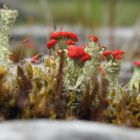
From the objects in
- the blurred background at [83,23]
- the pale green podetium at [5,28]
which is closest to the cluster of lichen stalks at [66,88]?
the pale green podetium at [5,28]

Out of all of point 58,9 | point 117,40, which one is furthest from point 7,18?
point 58,9

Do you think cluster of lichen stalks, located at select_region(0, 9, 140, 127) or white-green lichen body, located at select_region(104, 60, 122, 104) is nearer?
cluster of lichen stalks, located at select_region(0, 9, 140, 127)

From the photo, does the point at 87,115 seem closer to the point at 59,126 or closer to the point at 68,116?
the point at 68,116

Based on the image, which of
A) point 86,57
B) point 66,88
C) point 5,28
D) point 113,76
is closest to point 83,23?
point 5,28

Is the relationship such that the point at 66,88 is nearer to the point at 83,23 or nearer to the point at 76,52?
the point at 76,52

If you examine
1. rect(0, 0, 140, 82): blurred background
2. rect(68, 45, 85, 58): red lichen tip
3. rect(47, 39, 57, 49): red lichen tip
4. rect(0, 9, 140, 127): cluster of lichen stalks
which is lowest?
rect(0, 9, 140, 127): cluster of lichen stalks

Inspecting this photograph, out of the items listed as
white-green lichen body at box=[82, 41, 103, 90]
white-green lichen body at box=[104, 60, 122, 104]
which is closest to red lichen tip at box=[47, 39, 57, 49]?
white-green lichen body at box=[82, 41, 103, 90]

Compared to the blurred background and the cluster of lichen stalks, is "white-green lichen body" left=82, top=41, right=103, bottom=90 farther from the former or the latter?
the blurred background
